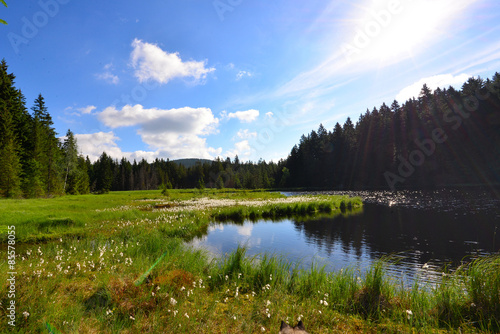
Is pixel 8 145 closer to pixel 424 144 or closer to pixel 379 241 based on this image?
pixel 379 241

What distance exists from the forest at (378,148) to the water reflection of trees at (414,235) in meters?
43.2

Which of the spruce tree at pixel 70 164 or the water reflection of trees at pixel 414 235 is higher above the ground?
the spruce tree at pixel 70 164

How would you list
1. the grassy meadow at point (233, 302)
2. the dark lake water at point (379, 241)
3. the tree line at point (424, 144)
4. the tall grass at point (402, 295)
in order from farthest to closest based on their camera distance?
the tree line at point (424, 144) < the dark lake water at point (379, 241) < the tall grass at point (402, 295) < the grassy meadow at point (233, 302)

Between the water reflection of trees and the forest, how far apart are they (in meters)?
43.2

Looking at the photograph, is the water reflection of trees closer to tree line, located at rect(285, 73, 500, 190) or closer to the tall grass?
the tall grass

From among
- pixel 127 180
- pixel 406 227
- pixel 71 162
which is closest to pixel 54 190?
pixel 71 162

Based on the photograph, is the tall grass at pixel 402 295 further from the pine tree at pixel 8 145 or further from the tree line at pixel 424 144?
the tree line at pixel 424 144

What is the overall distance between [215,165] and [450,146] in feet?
397

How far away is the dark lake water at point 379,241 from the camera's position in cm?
1070

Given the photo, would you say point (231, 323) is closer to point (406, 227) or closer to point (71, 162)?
point (406, 227)

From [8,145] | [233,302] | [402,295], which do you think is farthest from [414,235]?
[8,145]

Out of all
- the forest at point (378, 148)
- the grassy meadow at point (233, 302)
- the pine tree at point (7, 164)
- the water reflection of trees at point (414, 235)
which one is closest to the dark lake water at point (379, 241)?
the water reflection of trees at point (414, 235)

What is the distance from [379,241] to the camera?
47.9 ft

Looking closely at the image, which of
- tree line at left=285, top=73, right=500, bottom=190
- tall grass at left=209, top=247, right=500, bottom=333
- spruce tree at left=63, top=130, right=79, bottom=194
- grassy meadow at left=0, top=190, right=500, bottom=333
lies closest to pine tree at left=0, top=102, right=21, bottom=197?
spruce tree at left=63, top=130, right=79, bottom=194
